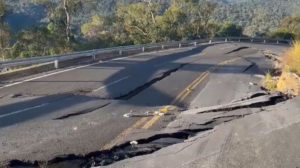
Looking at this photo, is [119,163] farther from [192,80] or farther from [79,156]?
[192,80]

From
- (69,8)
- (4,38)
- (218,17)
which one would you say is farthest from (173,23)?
(218,17)

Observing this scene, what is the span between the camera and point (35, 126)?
31.9ft

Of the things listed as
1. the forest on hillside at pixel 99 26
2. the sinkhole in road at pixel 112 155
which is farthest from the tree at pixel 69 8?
the sinkhole in road at pixel 112 155

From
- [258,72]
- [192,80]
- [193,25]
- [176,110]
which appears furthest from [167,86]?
[193,25]

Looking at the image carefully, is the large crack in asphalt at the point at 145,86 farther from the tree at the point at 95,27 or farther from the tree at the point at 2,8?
the tree at the point at 95,27

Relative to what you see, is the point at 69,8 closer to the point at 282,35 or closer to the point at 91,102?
the point at 91,102

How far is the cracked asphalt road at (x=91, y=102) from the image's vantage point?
→ 327 inches

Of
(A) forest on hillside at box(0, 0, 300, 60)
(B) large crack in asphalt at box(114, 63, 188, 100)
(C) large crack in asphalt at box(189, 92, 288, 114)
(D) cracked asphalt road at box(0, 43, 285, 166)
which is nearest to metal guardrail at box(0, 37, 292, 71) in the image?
(D) cracked asphalt road at box(0, 43, 285, 166)

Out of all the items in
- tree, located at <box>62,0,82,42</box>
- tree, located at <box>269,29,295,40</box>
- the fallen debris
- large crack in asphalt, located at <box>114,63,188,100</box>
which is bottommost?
tree, located at <box>269,29,295,40</box>

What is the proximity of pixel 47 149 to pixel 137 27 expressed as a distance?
56901mm

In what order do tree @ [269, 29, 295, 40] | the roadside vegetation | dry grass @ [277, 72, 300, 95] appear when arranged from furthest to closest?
tree @ [269, 29, 295, 40], the roadside vegetation, dry grass @ [277, 72, 300, 95]

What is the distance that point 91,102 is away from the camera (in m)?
12.8

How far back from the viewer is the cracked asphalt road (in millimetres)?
8312

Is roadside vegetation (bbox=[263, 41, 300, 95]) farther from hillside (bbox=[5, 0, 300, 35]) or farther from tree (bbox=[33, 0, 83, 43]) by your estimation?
hillside (bbox=[5, 0, 300, 35])
